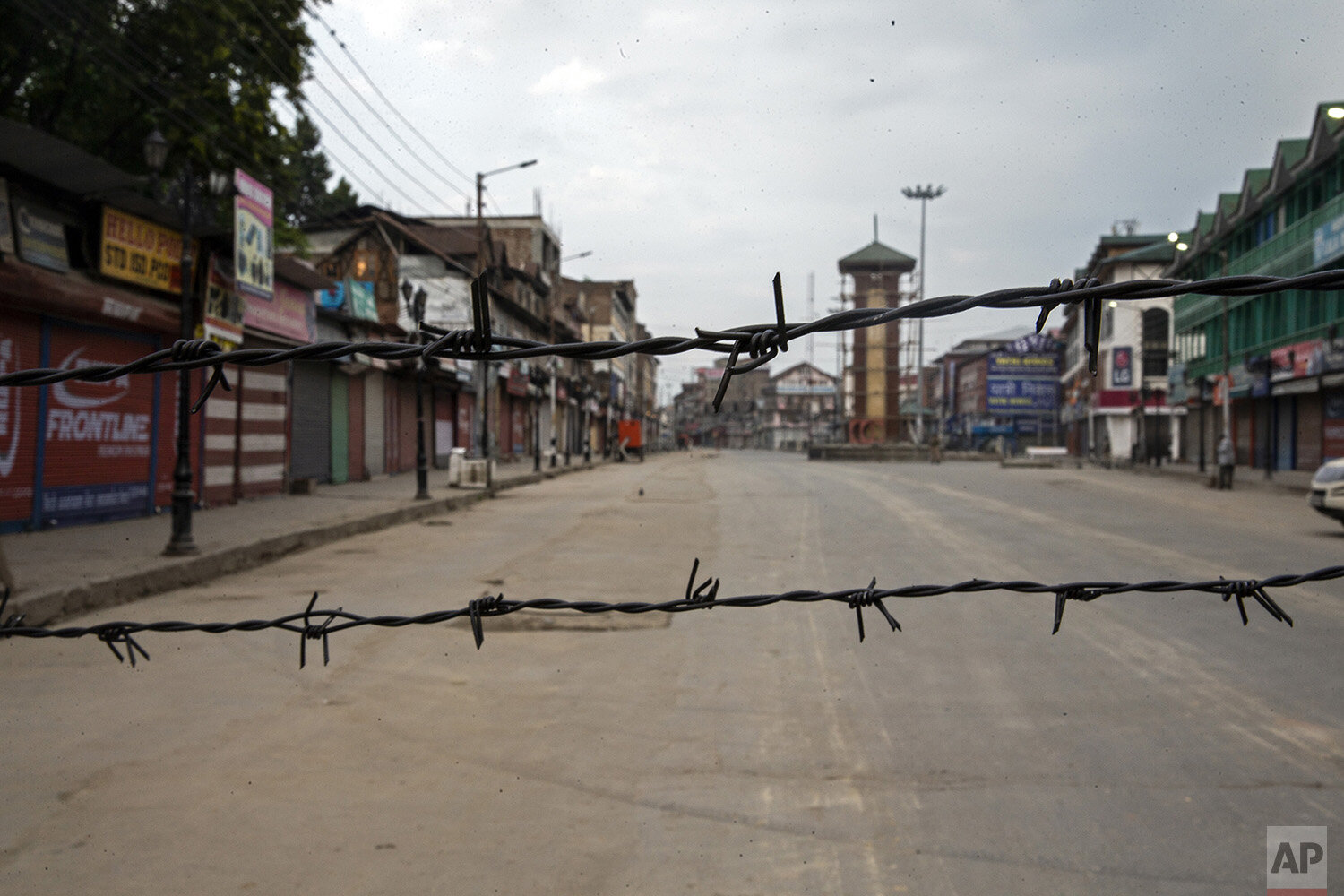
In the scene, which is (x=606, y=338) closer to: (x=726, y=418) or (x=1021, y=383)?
(x=1021, y=383)

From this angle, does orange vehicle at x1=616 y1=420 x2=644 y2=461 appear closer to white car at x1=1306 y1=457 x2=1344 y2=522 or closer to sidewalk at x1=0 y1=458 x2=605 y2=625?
sidewalk at x1=0 y1=458 x2=605 y2=625

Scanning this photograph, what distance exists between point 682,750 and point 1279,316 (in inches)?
1415

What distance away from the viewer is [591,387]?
63594 millimetres

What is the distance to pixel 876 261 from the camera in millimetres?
79812

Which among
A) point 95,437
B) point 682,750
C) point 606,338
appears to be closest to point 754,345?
point 682,750

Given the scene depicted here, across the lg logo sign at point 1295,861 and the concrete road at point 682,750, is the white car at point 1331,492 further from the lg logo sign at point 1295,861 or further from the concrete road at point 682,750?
the lg logo sign at point 1295,861

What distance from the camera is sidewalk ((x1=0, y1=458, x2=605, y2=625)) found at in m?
7.24

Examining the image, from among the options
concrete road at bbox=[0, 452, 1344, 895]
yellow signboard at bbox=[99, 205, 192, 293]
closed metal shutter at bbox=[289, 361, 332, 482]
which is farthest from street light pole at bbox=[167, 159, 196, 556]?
closed metal shutter at bbox=[289, 361, 332, 482]

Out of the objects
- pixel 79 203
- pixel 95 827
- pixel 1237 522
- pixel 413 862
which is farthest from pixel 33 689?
pixel 1237 522

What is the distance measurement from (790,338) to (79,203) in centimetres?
1253

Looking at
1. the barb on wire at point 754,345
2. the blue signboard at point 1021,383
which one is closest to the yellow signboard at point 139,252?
the barb on wire at point 754,345

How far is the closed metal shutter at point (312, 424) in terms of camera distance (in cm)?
1995

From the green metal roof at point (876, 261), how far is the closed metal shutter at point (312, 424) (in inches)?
2535

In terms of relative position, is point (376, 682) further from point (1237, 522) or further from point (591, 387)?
point (591, 387)
